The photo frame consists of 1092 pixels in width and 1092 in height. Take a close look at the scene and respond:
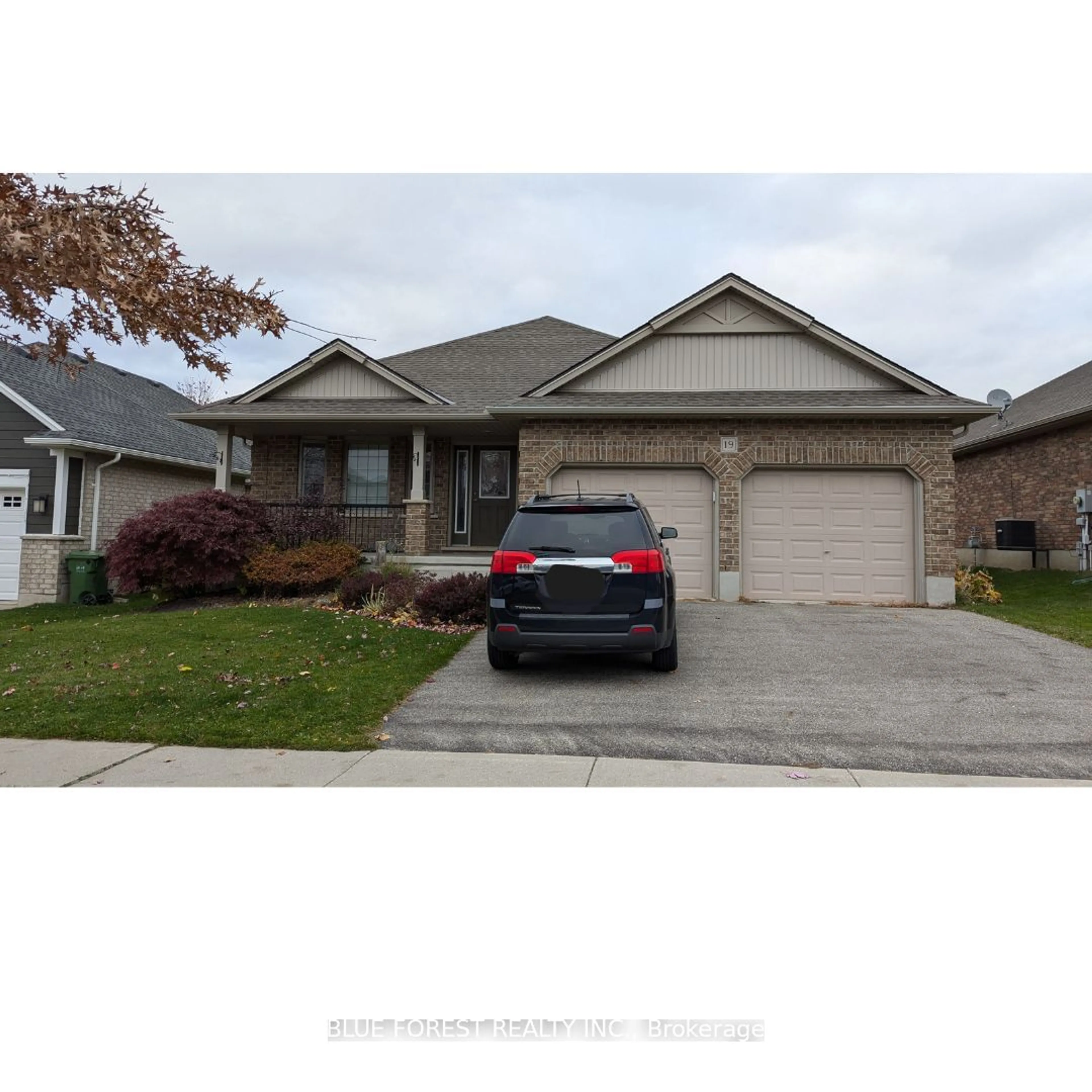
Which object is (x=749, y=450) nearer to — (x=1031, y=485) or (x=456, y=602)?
(x=456, y=602)

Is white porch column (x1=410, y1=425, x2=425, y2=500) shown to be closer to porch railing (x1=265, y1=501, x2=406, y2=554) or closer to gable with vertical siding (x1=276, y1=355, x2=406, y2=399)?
porch railing (x1=265, y1=501, x2=406, y2=554)

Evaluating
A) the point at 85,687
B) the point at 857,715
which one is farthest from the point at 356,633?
the point at 857,715

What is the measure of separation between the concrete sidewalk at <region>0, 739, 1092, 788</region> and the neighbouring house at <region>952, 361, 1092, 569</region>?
14344 mm

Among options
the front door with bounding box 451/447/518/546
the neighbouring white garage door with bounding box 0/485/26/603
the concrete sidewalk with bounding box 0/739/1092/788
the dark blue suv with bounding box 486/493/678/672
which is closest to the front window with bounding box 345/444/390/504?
the front door with bounding box 451/447/518/546

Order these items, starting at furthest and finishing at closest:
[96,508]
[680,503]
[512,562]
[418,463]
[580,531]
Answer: [96,508], [418,463], [680,503], [580,531], [512,562]

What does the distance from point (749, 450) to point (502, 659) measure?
7.48 m

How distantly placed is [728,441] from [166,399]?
19.2 meters

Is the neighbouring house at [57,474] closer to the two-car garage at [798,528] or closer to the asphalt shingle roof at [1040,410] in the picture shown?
the two-car garage at [798,528]

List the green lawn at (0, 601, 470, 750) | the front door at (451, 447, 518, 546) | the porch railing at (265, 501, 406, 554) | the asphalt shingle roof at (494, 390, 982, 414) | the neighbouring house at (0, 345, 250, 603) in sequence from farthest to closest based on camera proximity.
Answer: the front door at (451, 447, 518, 546)
the neighbouring house at (0, 345, 250, 603)
the porch railing at (265, 501, 406, 554)
the asphalt shingle roof at (494, 390, 982, 414)
the green lawn at (0, 601, 470, 750)

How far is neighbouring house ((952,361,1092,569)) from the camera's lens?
17.5 m

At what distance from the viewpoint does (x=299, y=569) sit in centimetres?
1330

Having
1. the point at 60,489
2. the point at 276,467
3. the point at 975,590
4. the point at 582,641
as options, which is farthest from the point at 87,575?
the point at 975,590
